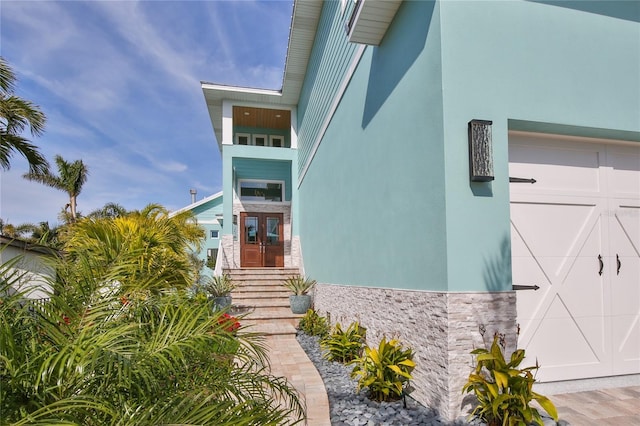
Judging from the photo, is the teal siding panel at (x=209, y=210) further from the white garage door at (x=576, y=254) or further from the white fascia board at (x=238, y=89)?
Result: the white garage door at (x=576, y=254)

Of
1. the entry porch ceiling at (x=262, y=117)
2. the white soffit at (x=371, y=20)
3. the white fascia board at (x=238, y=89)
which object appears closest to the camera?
the white soffit at (x=371, y=20)

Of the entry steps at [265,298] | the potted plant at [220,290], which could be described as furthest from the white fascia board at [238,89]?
the potted plant at [220,290]

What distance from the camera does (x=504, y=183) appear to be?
3344mm

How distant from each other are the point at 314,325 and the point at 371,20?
5923 millimetres

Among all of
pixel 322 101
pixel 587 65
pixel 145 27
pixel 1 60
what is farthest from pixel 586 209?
pixel 1 60

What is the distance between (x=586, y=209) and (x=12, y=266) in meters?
5.29

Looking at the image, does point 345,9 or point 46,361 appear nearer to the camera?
point 46,361

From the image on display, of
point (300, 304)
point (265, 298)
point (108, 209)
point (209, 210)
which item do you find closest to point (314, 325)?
point (300, 304)

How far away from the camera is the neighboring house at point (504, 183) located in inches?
128

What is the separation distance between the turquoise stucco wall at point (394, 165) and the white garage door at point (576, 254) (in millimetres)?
985

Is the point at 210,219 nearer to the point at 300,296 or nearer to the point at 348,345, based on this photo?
the point at 300,296

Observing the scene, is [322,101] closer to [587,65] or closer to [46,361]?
[587,65]

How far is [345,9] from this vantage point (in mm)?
6414

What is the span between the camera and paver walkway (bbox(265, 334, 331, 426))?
336 centimetres
